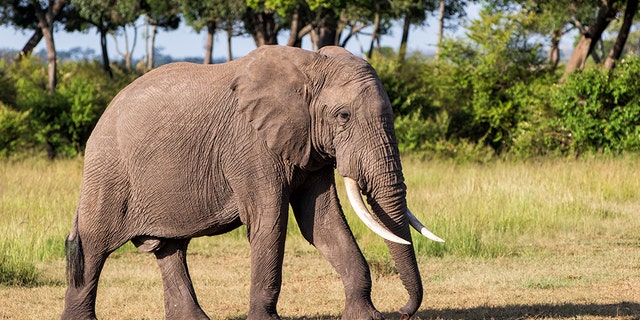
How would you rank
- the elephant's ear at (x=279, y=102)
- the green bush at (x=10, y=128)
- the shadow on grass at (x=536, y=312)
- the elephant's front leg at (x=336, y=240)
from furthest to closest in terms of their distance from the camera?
the green bush at (x=10, y=128), the shadow on grass at (x=536, y=312), the elephant's front leg at (x=336, y=240), the elephant's ear at (x=279, y=102)

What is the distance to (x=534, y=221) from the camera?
1312 centimetres

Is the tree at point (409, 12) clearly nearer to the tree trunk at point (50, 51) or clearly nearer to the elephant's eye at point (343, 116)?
the tree trunk at point (50, 51)

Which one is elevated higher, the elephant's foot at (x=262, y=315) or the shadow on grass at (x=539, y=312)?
the elephant's foot at (x=262, y=315)

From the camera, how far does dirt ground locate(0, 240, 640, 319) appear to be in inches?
337

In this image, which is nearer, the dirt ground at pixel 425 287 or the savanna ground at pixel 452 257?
the dirt ground at pixel 425 287

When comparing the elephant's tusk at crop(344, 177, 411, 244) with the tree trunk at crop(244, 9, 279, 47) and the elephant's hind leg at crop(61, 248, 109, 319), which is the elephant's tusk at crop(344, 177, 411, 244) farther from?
the tree trunk at crop(244, 9, 279, 47)

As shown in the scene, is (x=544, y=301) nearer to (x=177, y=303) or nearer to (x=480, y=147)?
(x=177, y=303)

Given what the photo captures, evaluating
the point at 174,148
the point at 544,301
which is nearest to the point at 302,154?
the point at 174,148

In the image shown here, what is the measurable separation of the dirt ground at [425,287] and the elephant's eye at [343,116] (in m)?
2.07

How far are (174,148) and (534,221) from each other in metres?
6.94

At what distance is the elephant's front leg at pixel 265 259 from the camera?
22.9 feet

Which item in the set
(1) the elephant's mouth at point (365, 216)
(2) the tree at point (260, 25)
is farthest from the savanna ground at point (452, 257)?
(2) the tree at point (260, 25)

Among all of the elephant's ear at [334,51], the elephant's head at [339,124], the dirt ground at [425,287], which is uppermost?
the elephant's ear at [334,51]

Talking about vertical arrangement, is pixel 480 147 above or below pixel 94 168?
below
